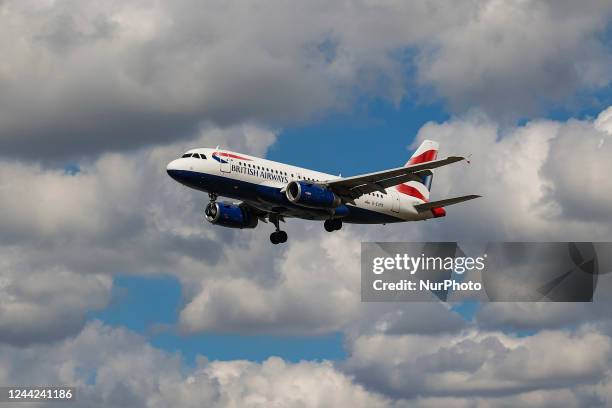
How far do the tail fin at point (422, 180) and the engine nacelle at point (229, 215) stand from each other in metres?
13.8

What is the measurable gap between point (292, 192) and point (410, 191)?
17.7m

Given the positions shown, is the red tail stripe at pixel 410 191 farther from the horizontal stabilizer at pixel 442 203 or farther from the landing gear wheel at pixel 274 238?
the landing gear wheel at pixel 274 238

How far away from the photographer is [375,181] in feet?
288

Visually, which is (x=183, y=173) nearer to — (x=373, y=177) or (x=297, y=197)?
(x=297, y=197)

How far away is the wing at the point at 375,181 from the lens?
8394cm

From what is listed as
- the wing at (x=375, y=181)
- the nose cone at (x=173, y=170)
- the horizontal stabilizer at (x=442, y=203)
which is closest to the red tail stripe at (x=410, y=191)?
the horizontal stabilizer at (x=442, y=203)

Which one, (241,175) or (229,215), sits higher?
(229,215)

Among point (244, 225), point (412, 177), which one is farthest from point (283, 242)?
point (412, 177)

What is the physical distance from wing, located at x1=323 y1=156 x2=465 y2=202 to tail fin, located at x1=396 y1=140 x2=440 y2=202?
723cm

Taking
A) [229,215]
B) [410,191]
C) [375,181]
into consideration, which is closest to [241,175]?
[375,181]

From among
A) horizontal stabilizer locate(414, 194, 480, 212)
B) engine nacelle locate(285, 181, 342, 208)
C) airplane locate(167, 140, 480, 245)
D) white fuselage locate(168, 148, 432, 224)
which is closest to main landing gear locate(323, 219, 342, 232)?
airplane locate(167, 140, 480, 245)

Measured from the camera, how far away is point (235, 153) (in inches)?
3366

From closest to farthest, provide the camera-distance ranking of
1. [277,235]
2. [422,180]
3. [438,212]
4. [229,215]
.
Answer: [229,215] → [277,235] → [438,212] → [422,180]

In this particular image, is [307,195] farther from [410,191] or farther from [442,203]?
[410,191]
